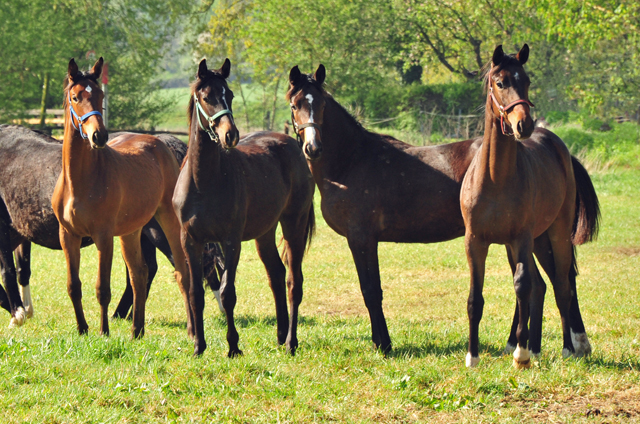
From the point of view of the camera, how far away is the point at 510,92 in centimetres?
460

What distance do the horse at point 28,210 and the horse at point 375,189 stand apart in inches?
100.0

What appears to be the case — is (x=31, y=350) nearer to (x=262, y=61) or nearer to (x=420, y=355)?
(x=420, y=355)

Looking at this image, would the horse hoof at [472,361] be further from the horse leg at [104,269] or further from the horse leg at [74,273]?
the horse leg at [74,273]

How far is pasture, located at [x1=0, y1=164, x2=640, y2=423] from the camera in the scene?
13.1 ft

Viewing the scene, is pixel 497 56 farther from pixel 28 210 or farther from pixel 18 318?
pixel 18 318

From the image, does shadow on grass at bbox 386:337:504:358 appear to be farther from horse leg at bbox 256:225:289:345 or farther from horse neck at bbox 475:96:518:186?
horse neck at bbox 475:96:518:186

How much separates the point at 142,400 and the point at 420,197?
9.46 feet

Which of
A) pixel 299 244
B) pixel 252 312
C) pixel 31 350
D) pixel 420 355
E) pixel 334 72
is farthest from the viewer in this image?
pixel 334 72

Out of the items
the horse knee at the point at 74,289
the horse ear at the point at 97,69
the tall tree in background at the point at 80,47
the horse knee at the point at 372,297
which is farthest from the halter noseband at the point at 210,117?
the tall tree in background at the point at 80,47

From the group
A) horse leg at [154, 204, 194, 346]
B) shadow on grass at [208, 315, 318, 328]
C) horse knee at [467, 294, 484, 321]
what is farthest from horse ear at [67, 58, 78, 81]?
horse knee at [467, 294, 484, 321]

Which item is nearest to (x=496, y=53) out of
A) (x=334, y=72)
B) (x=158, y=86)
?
(x=334, y=72)

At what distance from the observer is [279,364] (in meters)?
4.91

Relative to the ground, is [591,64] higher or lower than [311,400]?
higher

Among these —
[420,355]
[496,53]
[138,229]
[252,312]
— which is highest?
[496,53]
